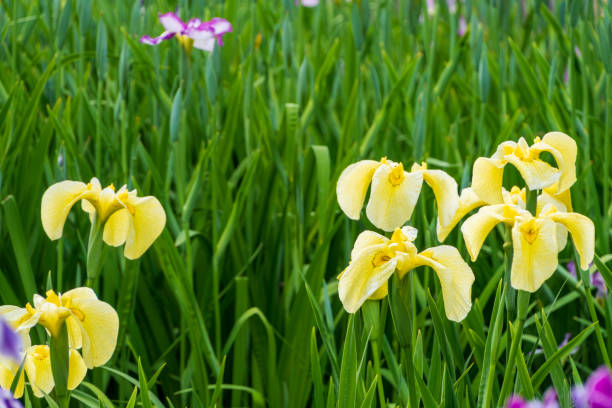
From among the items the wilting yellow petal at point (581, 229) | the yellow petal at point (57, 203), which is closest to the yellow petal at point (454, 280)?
the wilting yellow petal at point (581, 229)

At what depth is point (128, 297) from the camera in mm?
1288

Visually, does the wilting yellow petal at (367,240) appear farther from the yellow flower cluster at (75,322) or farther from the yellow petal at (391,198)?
the yellow flower cluster at (75,322)

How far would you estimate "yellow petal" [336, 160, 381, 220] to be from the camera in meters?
0.86

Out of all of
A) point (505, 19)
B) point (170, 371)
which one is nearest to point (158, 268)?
point (170, 371)

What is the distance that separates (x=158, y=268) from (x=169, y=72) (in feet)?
2.31

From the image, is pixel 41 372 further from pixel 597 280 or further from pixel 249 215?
pixel 597 280

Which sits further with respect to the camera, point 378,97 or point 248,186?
point 378,97

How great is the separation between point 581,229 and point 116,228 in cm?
52

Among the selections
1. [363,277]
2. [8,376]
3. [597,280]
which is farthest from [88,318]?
[597,280]

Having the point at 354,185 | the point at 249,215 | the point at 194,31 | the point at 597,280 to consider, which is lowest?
the point at 597,280

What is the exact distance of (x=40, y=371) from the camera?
82 centimetres

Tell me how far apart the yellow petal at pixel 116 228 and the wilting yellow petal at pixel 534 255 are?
17.5 inches

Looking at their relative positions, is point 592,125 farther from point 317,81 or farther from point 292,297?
point 292,297

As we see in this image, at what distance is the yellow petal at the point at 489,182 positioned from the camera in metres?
0.80
